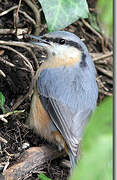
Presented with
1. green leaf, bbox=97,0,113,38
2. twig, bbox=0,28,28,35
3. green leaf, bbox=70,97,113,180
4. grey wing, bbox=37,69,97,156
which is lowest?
grey wing, bbox=37,69,97,156

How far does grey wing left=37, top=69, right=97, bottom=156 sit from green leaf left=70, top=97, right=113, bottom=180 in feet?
6.41

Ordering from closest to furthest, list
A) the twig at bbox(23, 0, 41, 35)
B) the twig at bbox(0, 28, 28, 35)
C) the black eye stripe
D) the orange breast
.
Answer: the orange breast, the black eye stripe, the twig at bbox(0, 28, 28, 35), the twig at bbox(23, 0, 41, 35)

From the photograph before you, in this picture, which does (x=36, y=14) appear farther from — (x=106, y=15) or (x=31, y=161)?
(x=106, y=15)

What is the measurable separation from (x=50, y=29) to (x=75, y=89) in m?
0.57

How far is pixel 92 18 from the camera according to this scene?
12.4 ft

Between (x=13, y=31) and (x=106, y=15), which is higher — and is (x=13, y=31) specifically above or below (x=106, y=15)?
below

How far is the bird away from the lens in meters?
2.46

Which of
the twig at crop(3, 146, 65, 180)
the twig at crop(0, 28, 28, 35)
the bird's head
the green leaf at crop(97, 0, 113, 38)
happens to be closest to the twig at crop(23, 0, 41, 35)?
the twig at crop(0, 28, 28, 35)

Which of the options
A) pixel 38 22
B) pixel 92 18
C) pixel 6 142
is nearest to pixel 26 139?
pixel 6 142

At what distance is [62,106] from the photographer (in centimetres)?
256

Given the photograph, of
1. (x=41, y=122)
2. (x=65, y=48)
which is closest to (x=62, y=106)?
(x=41, y=122)

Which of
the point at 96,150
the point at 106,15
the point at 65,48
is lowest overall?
the point at 65,48

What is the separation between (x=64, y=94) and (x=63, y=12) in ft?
2.30

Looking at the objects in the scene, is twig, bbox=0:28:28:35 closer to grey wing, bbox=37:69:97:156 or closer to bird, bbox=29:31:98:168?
bird, bbox=29:31:98:168
